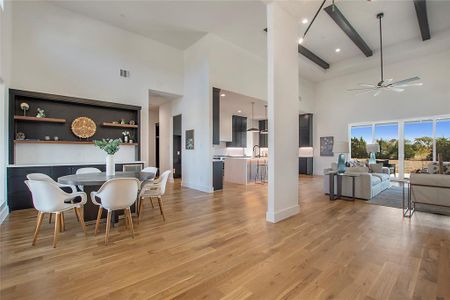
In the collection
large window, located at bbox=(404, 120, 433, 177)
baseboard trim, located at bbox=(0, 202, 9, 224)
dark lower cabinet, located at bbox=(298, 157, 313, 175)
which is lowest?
baseboard trim, located at bbox=(0, 202, 9, 224)

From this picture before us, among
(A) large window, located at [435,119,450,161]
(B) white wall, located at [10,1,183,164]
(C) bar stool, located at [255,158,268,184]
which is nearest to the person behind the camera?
(B) white wall, located at [10,1,183,164]

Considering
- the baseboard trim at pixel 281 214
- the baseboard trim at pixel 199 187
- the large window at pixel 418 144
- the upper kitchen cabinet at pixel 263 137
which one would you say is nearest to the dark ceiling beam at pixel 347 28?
the large window at pixel 418 144

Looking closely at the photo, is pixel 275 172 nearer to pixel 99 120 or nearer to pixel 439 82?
pixel 99 120

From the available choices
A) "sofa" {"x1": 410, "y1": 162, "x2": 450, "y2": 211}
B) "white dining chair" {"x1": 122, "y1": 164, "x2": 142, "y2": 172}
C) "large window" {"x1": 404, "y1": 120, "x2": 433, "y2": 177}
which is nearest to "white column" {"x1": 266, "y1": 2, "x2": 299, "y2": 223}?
"sofa" {"x1": 410, "y1": 162, "x2": 450, "y2": 211}

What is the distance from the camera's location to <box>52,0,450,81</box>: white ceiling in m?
4.87

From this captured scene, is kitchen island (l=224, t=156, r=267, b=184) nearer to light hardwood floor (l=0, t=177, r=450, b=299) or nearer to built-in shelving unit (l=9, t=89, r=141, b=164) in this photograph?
built-in shelving unit (l=9, t=89, r=141, b=164)

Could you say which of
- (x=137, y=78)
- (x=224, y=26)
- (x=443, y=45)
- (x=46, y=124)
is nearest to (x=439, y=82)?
(x=443, y=45)

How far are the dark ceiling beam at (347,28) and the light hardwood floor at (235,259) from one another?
4.50 meters

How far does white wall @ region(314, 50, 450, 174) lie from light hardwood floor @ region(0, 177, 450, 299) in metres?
5.89

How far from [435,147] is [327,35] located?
5568 millimetres

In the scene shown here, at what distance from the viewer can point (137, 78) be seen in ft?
20.1

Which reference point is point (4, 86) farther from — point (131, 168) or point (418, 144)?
point (418, 144)

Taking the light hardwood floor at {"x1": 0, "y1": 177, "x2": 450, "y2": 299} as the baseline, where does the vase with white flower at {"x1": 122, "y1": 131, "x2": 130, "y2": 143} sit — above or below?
above

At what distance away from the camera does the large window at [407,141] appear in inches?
294
